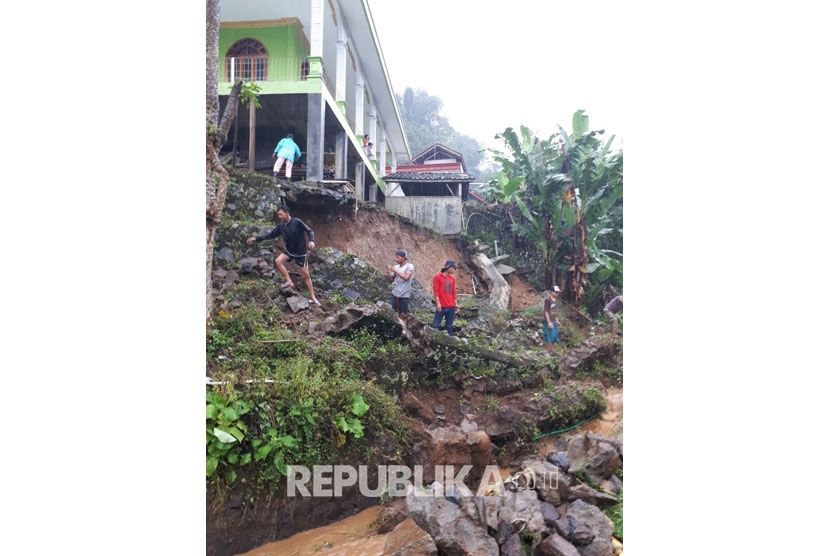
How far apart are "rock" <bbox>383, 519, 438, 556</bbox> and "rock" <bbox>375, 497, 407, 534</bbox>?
0.32 ft

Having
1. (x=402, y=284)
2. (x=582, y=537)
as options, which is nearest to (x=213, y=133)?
(x=402, y=284)

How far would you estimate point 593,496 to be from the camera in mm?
2551

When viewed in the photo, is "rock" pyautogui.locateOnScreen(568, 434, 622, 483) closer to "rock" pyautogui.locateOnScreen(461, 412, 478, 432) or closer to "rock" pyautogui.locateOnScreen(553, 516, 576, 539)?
"rock" pyautogui.locateOnScreen(553, 516, 576, 539)

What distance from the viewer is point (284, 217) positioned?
272cm

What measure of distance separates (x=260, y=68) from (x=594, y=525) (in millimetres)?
3653

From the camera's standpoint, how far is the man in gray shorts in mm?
2773

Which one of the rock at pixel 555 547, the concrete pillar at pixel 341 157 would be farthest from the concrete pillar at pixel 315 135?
the rock at pixel 555 547

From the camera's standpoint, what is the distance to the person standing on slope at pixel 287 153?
276cm

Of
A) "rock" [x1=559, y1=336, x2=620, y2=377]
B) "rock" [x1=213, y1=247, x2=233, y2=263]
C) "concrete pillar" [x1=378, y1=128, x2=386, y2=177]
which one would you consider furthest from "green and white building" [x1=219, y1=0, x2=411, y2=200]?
"rock" [x1=559, y1=336, x2=620, y2=377]

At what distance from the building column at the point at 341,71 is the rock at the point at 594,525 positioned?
10.2 ft

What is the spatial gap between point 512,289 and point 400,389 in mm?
1104

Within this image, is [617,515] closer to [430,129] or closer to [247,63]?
[430,129]

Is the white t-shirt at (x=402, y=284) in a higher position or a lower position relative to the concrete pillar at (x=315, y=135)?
lower

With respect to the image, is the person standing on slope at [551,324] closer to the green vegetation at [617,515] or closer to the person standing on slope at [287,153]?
the green vegetation at [617,515]
